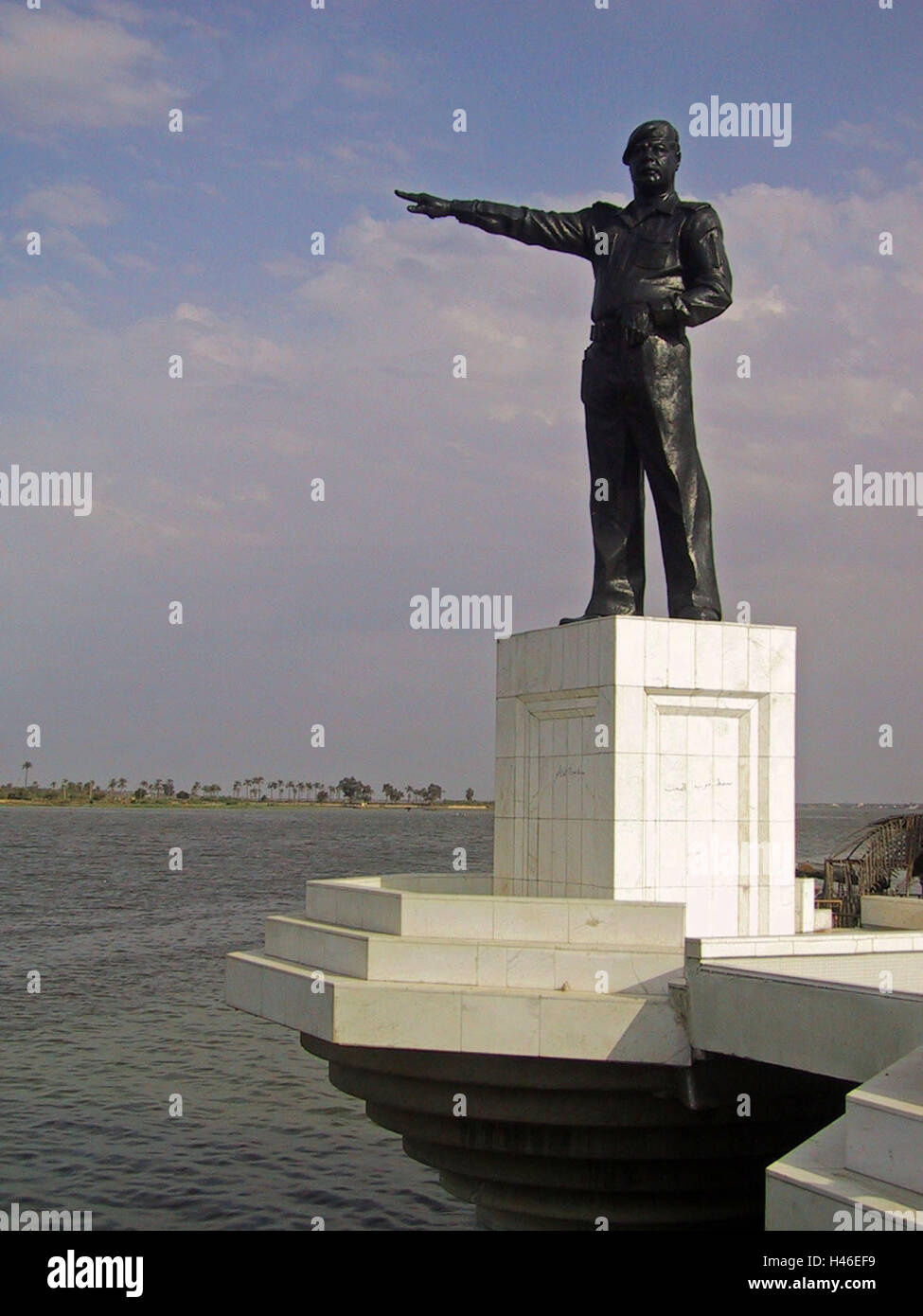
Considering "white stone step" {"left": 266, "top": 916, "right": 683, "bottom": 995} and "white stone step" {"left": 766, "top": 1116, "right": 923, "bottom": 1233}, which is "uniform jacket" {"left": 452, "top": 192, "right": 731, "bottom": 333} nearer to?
"white stone step" {"left": 266, "top": 916, "right": 683, "bottom": 995}

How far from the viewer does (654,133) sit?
13.9 m

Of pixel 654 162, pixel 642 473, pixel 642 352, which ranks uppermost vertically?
pixel 654 162

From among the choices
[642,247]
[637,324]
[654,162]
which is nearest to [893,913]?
[637,324]

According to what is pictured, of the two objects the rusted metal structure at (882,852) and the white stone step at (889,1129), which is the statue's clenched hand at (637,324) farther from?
the rusted metal structure at (882,852)

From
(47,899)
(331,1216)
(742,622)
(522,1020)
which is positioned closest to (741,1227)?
(522,1020)

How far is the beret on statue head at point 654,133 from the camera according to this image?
13914 mm

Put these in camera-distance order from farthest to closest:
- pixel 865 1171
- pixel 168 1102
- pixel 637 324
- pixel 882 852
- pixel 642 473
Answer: pixel 882 852 → pixel 168 1102 → pixel 642 473 → pixel 637 324 → pixel 865 1171

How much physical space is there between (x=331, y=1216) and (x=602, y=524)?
33.2ft

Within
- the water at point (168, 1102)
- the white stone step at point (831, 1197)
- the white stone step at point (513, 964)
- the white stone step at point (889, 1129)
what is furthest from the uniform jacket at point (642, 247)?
the water at point (168, 1102)

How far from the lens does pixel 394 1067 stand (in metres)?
11.2

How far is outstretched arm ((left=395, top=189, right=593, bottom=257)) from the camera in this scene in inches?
566

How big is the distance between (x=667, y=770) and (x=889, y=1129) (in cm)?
550

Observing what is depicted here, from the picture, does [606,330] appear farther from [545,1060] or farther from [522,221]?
[545,1060]
